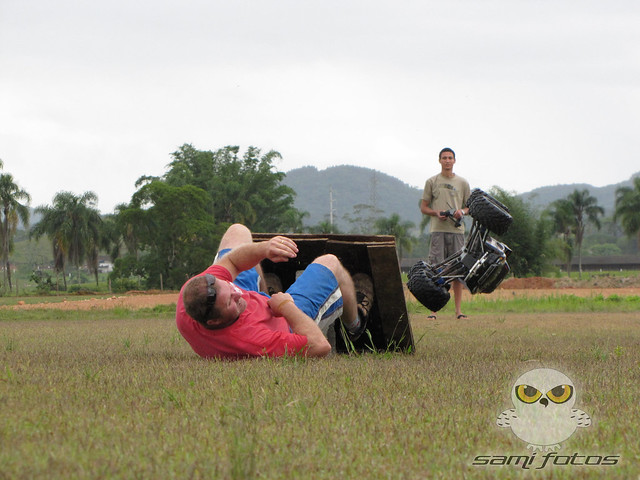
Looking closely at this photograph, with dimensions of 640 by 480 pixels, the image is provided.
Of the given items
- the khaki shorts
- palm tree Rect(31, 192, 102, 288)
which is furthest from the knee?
palm tree Rect(31, 192, 102, 288)

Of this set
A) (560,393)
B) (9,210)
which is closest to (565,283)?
(560,393)

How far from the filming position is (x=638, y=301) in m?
16.8

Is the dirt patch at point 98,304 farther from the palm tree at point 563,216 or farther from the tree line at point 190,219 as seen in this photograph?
the palm tree at point 563,216

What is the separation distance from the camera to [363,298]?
5816 millimetres

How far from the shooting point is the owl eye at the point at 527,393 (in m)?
3.30

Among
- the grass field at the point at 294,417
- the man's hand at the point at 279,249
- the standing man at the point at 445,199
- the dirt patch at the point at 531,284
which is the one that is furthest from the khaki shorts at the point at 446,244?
the dirt patch at the point at 531,284

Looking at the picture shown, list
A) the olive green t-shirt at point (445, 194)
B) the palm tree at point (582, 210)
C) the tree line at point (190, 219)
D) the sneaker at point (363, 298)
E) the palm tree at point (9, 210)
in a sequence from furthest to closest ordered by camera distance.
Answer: the palm tree at point (582, 210)
the palm tree at point (9, 210)
the tree line at point (190, 219)
the olive green t-shirt at point (445, 194)
the sneaker at point (363, 298)

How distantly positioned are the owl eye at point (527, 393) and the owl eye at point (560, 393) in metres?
0.07

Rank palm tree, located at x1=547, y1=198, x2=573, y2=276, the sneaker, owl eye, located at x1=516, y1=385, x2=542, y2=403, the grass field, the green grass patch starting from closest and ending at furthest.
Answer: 1. the grass field
2. owl eye, located at x1=516, y1=385, x2=542, y2=403
3. the sneaker
4. the green grass patch
5. palm tree, located at x1=547, y1=198, x2=573, y2=276

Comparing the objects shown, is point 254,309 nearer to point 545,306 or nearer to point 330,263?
point 330,263

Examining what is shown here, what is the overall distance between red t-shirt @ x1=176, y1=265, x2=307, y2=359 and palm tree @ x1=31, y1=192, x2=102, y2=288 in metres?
77.4

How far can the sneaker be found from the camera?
582 centimetres

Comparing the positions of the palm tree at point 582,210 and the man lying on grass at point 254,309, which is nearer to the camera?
the man lying on grass at point 254,309

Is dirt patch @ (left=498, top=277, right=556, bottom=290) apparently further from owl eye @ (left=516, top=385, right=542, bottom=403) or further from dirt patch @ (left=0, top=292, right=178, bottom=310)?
owl eye @ (left=516, top=385, right=542, bottom=403)
